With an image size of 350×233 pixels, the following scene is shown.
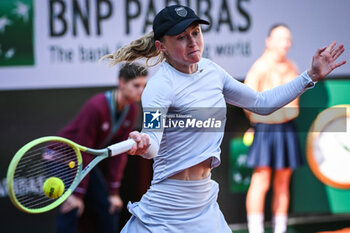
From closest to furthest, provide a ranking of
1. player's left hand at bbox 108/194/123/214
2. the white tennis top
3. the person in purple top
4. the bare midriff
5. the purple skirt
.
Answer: the white tennis top → the bare midriff → the person in purple top → player's left hand at bbox 108/194/123/214 → the purple skirt

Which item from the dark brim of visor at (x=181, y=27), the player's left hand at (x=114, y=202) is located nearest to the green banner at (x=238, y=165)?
the player's left hand at (x=114, y=202)

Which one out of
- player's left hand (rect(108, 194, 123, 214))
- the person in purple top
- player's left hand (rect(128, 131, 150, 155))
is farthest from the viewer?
player's left hand (rect(108, 194, 123, 214))

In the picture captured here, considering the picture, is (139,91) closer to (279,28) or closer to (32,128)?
(32,128)

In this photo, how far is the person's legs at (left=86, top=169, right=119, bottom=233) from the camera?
16.2ft

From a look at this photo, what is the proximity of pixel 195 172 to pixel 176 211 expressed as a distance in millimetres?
194

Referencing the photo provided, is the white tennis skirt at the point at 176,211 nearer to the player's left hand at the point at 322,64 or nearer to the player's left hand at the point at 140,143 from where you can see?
the player's left hand at the point at 140,143

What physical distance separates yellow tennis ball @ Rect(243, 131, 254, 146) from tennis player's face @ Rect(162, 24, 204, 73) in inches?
89.8

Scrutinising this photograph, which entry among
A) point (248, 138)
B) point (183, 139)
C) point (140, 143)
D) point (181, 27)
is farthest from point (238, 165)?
point (140, 143)

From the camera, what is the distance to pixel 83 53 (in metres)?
4.85

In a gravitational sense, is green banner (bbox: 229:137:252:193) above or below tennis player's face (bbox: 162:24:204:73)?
below

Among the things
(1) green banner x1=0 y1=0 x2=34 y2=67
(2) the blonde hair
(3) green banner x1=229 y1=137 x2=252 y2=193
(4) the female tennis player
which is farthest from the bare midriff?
(1) green banner x1=0 y1=0 x2=34 y2=67

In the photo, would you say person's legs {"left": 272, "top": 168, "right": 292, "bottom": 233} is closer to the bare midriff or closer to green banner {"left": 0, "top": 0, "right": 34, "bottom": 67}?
green banner {"left": 0, "top": 0, "right": 34, "bottom": 67}

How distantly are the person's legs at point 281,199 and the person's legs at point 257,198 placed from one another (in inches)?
3.2

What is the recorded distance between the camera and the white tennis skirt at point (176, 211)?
281 centimetres
